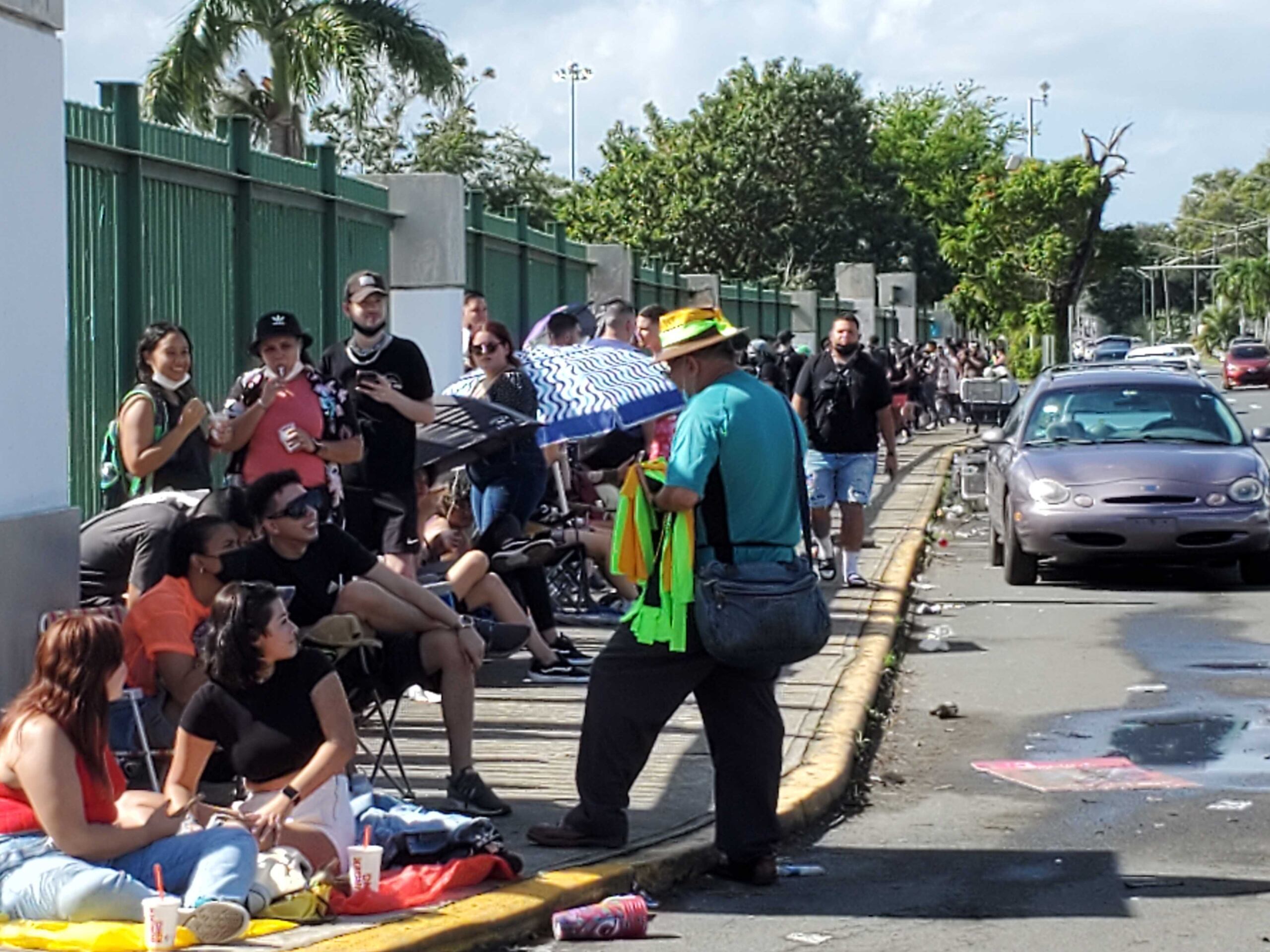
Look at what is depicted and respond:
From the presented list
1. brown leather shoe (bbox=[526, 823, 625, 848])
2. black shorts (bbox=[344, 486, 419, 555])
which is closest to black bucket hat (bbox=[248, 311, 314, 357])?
black shorts (bbox=[344, 486, 419, 555])

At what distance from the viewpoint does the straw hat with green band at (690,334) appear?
722 centimetres

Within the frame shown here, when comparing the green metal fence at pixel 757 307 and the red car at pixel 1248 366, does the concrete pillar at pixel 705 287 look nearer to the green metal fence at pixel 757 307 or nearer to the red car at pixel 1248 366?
the green metal fence at pixel 757 307

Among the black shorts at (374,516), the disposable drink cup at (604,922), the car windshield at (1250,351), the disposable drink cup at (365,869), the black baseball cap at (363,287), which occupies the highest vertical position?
the car windshield at (1250,351)

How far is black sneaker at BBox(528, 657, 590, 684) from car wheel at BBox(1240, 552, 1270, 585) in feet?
20.1

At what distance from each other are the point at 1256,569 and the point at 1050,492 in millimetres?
1640

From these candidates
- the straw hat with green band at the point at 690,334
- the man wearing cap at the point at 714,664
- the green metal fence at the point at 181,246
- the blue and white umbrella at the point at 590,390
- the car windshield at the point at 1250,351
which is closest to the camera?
the man wearing cap at the point at 714,664

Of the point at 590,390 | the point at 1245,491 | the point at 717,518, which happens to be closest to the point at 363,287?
the point at 590,390

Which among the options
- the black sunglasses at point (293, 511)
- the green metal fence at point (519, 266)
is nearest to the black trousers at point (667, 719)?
the black sunglasses at point (293, 511)

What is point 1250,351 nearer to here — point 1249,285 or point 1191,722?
point 1249,285

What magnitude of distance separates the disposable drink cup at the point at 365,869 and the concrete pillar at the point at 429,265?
27.3 feet

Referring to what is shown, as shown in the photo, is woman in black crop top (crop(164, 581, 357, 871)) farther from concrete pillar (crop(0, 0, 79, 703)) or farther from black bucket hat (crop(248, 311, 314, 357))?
black bucket hat (crop(248, 311, 314, 357))

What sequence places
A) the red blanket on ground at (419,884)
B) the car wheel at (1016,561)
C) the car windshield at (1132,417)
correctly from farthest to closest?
the car windshield at (1132,417)
the car wheel at (1016,561)
the red blanket on ground at (419,884)

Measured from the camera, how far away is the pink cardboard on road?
Answer: 8773mm

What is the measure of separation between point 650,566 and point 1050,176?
154ft
